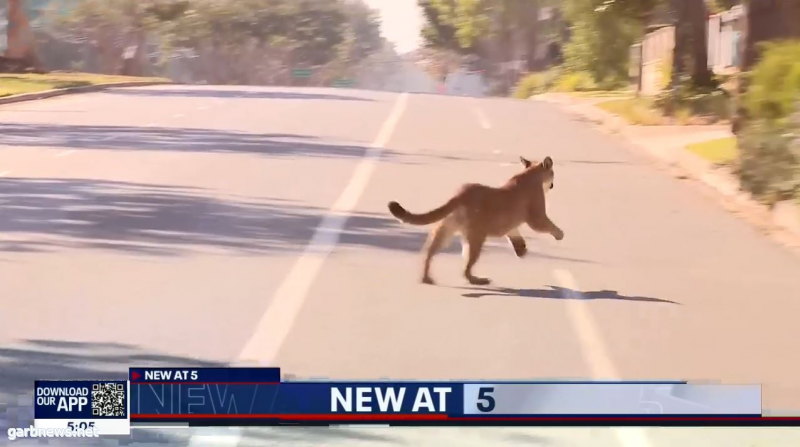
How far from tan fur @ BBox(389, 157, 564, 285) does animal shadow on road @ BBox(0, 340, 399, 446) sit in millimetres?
2539

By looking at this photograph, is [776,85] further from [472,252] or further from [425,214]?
[425,214]

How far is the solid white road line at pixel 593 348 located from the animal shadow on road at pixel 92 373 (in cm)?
101

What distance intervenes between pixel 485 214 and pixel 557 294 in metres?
0.77

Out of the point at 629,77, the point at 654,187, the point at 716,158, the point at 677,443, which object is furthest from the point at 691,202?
the point at 629,77

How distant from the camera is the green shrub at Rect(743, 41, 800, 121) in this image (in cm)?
1590

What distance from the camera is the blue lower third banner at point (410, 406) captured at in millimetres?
6242

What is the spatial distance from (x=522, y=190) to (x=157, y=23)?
66847mm

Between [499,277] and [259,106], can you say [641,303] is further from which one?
[259,106]

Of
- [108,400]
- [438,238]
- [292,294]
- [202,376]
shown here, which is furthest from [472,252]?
[108,400]

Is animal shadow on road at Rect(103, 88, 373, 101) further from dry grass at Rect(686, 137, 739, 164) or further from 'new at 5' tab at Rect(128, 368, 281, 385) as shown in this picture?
'new at 5' tab at Rect(128, 368, 281, 385)

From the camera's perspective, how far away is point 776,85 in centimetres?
1667

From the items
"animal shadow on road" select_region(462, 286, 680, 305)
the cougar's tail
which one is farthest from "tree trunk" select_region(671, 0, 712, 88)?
the cougar's tail

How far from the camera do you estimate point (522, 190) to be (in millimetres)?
10742

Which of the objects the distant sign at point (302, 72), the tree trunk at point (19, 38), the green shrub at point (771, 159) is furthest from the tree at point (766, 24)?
the distant sign at point (302, 72)
